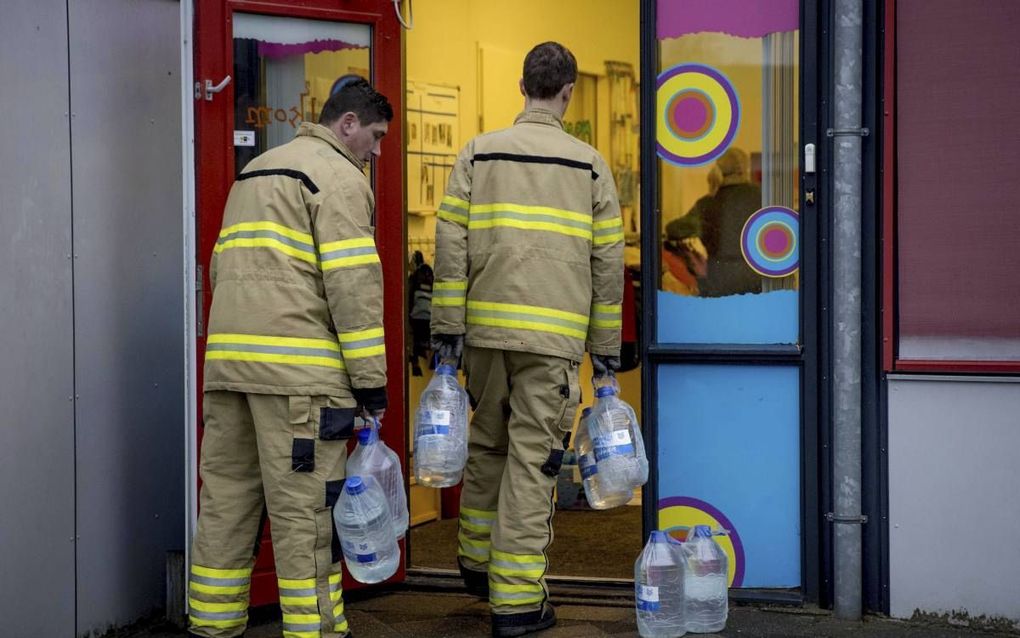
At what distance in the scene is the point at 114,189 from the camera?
4969 mm

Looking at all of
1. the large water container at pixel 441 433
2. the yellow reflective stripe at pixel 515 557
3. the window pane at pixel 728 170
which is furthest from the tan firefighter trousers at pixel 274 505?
the window pane at pixel 728 170

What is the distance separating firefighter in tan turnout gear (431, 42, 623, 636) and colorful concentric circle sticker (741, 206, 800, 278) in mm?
644

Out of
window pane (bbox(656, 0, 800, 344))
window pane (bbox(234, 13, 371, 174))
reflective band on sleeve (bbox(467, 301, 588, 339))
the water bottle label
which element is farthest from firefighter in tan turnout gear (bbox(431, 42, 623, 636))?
window pane (bbox(234, 13, 371, 174))

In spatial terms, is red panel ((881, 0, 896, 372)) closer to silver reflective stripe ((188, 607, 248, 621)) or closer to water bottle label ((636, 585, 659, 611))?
water bottle label ((636, 585, 659, 611))

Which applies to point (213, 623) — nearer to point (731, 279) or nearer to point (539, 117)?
point (539, 117)

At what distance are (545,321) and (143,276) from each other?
5.24ft

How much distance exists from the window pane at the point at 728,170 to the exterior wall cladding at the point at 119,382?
17.6 inches

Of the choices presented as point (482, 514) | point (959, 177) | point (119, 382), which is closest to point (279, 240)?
point (119, 382)

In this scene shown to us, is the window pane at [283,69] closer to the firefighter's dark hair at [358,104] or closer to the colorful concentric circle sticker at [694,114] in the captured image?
the firefighter's dark hair at [358,104]

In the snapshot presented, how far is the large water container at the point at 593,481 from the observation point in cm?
496

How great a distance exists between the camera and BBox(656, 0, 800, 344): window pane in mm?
5234

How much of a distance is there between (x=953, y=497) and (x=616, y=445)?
1.31 meters

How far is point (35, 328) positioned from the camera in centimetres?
462

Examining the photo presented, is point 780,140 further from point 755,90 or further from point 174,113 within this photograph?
point 174,113
